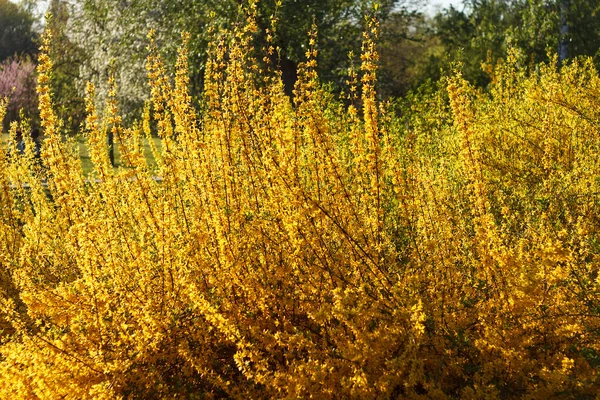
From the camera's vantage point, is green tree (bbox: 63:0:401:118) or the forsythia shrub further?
green tree (bbox: 63:0:401:118)

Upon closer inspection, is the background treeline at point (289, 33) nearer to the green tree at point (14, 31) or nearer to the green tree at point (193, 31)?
the green tree at point (193, 31)

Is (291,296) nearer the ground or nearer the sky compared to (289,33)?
nearer the ground

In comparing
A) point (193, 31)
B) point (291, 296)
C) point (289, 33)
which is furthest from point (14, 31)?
point (291, 296)

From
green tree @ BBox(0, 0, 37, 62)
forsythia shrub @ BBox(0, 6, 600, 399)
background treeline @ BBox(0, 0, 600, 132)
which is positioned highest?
green tree @ BBox(0, 0, 37, 62)

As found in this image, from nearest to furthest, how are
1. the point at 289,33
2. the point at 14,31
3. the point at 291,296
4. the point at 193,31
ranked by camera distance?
the point at 291,296 → the point at 289,33 → the point at 193,31 → the point at 14,31

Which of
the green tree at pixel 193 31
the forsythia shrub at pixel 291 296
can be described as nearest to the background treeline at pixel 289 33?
the green tree at pixel 193 31

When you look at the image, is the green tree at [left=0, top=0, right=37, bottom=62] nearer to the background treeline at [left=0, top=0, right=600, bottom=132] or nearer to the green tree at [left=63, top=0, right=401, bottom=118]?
the background treeline at [left=0, top=0, right=600, bottom=132]

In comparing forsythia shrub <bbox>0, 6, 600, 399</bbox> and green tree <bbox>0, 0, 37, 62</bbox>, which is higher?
green tree <bbox>0, 0, 37, 62</bbox>

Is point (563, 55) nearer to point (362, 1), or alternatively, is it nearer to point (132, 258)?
point (362, 1)

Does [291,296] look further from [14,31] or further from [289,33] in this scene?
[14,31]

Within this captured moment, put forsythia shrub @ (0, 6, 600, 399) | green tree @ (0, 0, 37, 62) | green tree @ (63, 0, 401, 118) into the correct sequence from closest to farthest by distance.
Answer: forsythia shrub @ (0, 6, 600, 399) < green tree @ (63, 0, 401, 118) < green tree @ (0, 0, 37, 62)

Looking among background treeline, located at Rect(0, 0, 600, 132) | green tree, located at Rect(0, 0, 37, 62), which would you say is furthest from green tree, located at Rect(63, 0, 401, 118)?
green tree, located at Rect(0, 0, 37, 62)

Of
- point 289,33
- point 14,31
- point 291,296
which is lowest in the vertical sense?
point 291,296

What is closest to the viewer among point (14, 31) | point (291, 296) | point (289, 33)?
point (291, 296)
